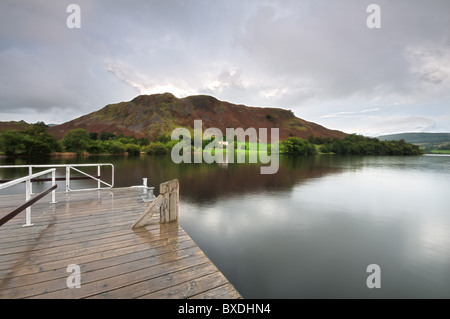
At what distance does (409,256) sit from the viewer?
20.5ft

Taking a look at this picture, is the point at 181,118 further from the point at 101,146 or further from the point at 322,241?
the point at 322,241

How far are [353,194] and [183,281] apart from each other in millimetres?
15330

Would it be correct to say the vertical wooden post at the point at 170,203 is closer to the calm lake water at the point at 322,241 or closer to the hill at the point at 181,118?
the calm lake water at the point at 322,241

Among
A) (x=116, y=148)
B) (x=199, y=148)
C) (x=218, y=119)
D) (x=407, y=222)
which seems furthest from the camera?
(x=218, y=119)

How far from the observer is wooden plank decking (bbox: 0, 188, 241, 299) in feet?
8.42

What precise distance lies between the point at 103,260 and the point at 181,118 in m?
149

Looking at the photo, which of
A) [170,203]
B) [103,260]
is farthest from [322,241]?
[103,260]

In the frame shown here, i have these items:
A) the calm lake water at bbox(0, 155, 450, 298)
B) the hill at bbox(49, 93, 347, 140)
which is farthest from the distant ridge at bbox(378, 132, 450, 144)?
the calm lake water at bbox(0, 155, 450, 298)

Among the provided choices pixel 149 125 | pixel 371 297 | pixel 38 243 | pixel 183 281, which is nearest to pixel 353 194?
pixel 371 297

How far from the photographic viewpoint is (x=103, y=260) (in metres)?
3.20

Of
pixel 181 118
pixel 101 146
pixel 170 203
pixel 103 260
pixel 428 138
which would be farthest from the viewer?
pixel 428 138

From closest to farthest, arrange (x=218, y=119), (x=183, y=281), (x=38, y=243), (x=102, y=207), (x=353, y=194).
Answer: (x=183, y=281) < (x=38, y=243) < (x=102, y=207) < (x=353, y=194) < (x=218, y=119)
